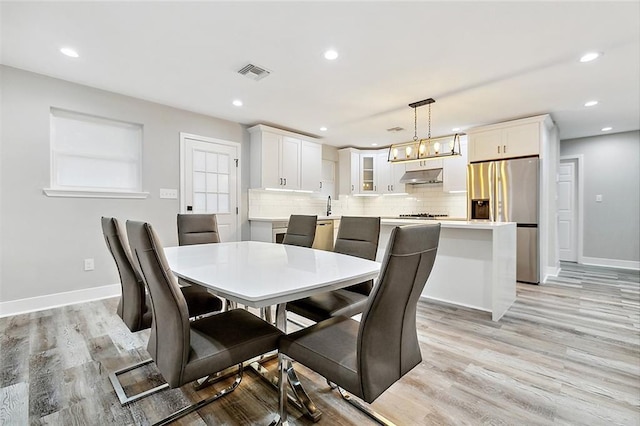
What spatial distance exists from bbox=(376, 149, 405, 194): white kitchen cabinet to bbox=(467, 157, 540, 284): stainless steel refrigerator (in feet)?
5.59

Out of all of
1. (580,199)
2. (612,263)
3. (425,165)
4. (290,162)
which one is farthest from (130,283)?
(612,263)

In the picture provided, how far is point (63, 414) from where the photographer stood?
1488mm

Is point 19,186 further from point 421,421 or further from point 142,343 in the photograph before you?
point 421,421

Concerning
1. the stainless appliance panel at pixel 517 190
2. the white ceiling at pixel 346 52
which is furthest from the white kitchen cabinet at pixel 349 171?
the stainless appliance panel at pixel 517 190

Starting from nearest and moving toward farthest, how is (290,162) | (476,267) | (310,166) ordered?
(476,267) → (290,162) → (310,166)

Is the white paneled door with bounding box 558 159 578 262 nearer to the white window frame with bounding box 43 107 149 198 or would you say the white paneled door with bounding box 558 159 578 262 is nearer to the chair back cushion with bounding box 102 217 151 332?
the chair back cushion with bounding box 102 217 151 332

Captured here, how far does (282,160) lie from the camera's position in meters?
4.91

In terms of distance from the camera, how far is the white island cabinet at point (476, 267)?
110 inches

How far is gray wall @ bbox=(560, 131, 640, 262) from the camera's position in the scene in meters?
5.07

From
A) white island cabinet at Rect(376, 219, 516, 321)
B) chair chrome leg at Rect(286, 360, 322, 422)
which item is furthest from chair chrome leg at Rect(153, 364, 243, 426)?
white island cabinet at Rect(376, 219, 516, 321)

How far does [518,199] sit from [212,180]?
4.51 metres

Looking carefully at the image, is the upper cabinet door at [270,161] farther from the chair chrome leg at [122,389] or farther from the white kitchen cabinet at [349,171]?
the chair chrome leg at [122,389]

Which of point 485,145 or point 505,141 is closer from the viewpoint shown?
point 505,141

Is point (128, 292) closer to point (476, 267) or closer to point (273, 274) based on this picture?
point (273, 274)
